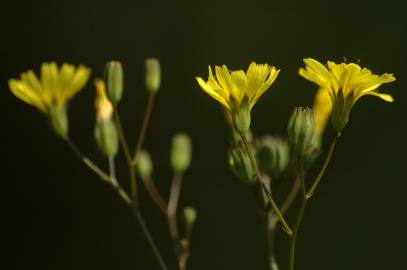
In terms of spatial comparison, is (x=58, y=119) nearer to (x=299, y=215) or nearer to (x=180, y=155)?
(x=180, y=155)

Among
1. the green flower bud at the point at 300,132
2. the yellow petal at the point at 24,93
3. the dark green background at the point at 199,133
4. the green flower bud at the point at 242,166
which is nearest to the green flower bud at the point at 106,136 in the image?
the yellow petal at the point at 24,93

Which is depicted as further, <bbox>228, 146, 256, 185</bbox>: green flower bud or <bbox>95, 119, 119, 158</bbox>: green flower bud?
<bbox>95, 119, 119, 158</bbox>: green flower bud

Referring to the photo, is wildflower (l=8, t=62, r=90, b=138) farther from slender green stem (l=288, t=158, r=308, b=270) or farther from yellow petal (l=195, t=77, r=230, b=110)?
slender green stem (l=288, t=158, r=308, b=270)

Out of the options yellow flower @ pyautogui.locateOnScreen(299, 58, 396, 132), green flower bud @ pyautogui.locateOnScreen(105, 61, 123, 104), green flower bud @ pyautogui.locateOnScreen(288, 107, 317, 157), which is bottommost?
green flower bud @ pyautogui.locateOnScreen(288, 107, 317, 157)

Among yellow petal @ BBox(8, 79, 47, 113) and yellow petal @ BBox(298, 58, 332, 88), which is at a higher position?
yellow petal @ BBox(8, 79, 47, 113)

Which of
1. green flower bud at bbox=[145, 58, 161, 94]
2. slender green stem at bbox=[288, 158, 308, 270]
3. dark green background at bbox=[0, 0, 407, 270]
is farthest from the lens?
dark green background at bbox=[0, 0, 407, 270]

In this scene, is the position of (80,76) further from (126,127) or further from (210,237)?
(126,127)

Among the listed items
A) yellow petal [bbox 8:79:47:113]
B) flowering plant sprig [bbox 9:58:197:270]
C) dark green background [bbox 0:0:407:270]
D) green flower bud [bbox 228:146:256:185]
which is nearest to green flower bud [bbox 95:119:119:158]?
flowering plant sprig [bbox 9:58:197:270]

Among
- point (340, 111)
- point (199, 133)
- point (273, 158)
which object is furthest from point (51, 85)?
point (199, 133)
